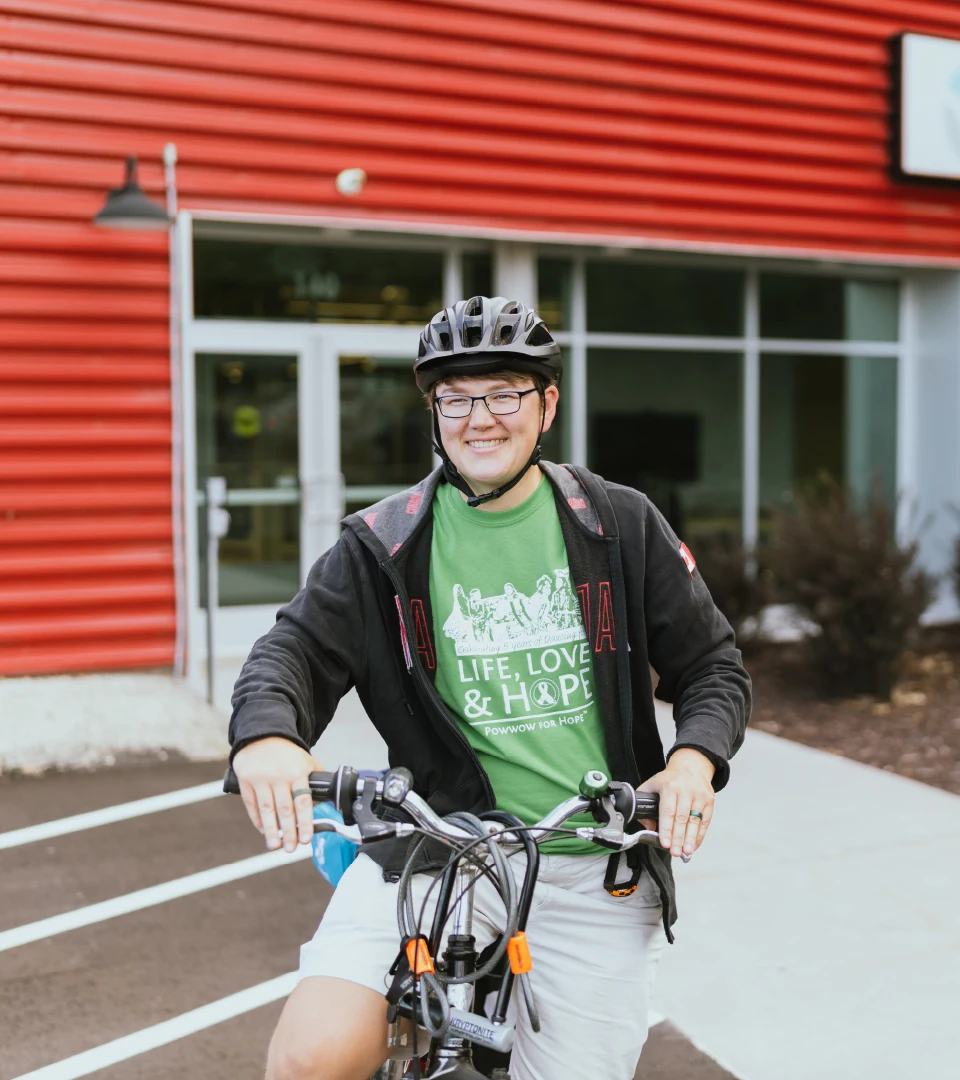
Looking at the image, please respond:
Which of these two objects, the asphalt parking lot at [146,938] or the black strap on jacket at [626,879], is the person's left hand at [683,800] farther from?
the asphalt parking lot at [146,938]

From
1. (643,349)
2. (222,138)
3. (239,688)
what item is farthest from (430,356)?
(643,349)

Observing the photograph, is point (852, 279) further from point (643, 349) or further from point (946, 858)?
point (946, 858)

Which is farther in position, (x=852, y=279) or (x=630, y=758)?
(x=852, y=279)

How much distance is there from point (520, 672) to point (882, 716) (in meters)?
5.95

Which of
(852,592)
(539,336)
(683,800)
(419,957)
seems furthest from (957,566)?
(419,957)

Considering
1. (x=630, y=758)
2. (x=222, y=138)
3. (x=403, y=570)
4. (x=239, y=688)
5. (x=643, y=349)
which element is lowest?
(x=630, y=758)

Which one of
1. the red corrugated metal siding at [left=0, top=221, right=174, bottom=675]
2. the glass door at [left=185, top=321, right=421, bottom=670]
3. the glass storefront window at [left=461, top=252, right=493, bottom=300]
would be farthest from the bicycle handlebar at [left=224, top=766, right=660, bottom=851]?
the glass storefront window at [left=461, top=252, right=493, bottom=300]

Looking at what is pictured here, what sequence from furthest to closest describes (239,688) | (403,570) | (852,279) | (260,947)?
(852,279) < (260,947) < (403,570) < (239,688)

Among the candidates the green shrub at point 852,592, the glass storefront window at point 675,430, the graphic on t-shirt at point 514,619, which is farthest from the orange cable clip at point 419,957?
the glass storefront window at point 675,430

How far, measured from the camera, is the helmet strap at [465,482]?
8.50 feet

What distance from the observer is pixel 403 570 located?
8.45ft

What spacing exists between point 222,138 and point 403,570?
251 inches

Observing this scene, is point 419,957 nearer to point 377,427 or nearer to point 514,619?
point 514,619

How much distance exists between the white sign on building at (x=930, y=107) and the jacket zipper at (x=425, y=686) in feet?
29.7
